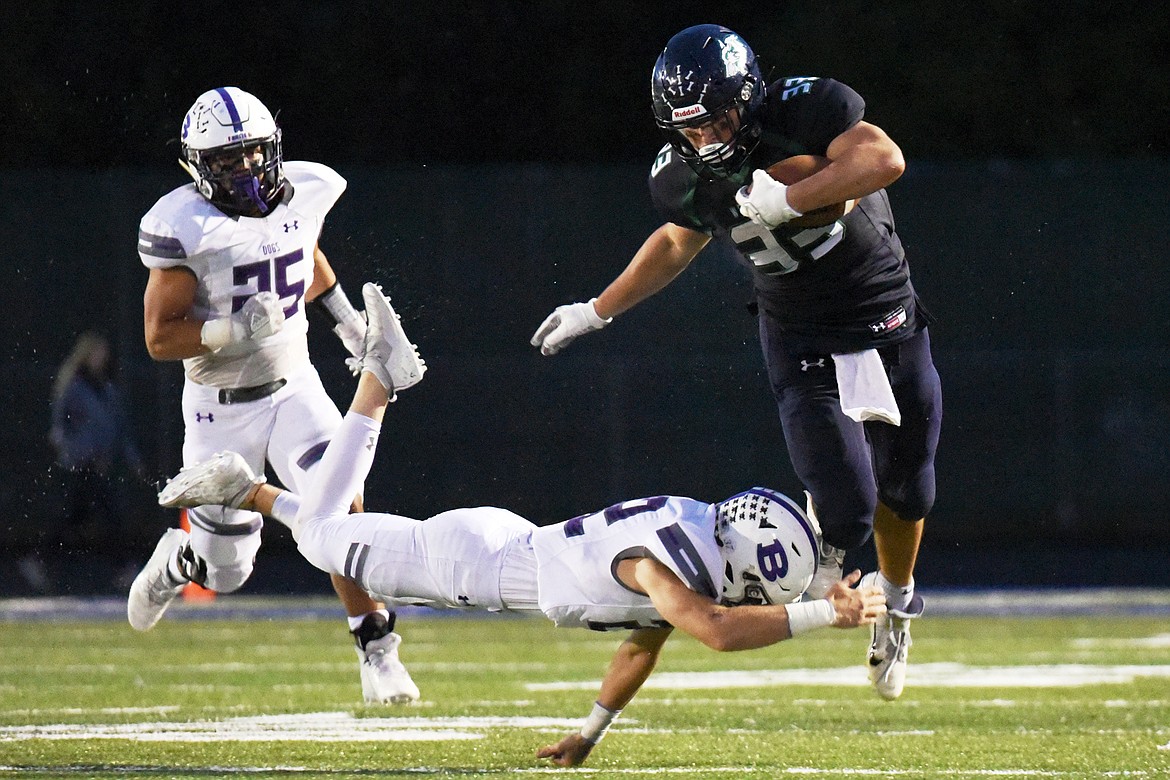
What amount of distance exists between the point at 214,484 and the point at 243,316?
50cm

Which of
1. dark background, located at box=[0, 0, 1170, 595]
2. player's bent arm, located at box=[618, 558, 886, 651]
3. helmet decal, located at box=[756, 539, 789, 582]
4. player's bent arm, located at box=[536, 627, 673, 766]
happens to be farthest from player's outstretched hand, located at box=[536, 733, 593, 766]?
dark background, located at box=[0, 0, 1170, 595]

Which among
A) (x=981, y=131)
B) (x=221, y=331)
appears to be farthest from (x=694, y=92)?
(x=981, y=131)

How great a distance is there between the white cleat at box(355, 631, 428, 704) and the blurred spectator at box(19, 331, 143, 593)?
5808 mm

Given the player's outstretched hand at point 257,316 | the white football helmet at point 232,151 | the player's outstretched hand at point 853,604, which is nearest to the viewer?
the player's outstretched hand at point 853,604

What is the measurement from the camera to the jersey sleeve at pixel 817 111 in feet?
15.5

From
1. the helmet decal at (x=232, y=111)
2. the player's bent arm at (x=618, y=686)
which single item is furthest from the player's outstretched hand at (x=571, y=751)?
the helmet decal at (x=232, y=111)

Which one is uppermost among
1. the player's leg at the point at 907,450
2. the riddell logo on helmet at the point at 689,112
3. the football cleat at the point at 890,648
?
the riddell logo on helmet at the point at 689,112

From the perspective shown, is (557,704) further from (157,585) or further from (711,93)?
(711,93)

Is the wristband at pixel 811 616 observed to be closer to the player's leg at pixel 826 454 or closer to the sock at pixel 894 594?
the player's leg at pixel 826 454

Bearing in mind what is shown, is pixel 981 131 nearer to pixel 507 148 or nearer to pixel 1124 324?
pixel 1124 324

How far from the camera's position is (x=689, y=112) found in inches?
184

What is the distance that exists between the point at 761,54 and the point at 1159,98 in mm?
2596

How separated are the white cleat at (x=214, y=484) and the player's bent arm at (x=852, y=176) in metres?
1.71

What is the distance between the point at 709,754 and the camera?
5.16 meters
